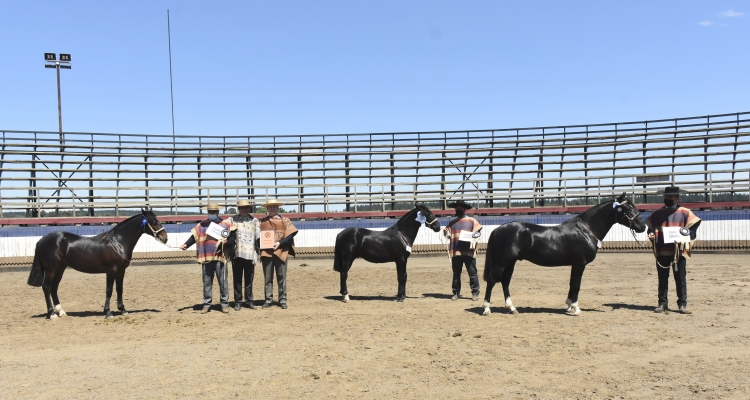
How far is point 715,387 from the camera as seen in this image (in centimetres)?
679

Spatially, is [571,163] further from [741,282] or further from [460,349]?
[460,349]

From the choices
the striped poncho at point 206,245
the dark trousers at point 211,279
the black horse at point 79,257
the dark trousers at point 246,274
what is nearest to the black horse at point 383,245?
the dark trousers at point 246,274

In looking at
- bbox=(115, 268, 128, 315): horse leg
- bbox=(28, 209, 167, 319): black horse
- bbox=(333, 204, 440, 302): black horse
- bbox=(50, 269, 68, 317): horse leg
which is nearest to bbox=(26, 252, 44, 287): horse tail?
bbox=(28, 209, 167, 319): black horse

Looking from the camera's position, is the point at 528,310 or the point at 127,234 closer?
the point at 528,310

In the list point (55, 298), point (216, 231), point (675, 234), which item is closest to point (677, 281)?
point (675, 234)

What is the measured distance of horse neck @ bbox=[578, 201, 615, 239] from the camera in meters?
11.8

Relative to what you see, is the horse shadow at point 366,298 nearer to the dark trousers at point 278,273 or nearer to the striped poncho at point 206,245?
the dark trousers at point 278,273

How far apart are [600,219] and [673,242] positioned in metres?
1.22

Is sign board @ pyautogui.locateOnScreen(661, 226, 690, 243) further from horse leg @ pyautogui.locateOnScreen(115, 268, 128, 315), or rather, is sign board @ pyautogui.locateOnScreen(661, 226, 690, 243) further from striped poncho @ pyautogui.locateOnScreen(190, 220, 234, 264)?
horse leg @ pyautogui.locateOnScreen(115, 268, 128, 315)

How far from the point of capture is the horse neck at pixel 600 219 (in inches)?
464

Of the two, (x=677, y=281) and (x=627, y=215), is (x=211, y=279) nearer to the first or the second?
(x=627, y=215)

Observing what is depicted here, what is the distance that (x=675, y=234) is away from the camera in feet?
37.7

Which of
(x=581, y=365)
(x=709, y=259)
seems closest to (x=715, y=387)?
(x=581, y=365)

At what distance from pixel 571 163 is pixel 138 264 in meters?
18.9
